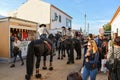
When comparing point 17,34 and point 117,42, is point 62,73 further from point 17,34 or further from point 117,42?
point 17,34

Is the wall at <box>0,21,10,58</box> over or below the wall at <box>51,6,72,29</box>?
below

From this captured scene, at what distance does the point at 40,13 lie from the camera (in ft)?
107

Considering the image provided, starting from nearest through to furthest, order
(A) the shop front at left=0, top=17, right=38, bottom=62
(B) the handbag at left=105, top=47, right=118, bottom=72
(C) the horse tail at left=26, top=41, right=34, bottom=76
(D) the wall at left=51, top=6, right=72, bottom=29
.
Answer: (B) the handbag at left=105, top=47, right=118, bottom=72, (C) the horse tail at left=26, top=41, right=34, bottom=76, (A) the shop front at left=0, top=17, right=38, bottom=62, (D) the wall at left=51, top=6, right=72, bottom=29

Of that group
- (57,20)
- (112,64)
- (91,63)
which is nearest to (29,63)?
(91,63)

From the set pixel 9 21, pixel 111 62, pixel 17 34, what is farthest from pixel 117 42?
pixel 17 34

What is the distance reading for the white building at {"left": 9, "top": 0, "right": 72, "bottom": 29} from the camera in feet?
103

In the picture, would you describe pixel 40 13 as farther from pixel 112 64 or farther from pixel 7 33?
pixel 112 64

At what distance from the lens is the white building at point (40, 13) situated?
103 feet

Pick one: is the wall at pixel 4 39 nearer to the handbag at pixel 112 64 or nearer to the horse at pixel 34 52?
the horse at pixel 34 52

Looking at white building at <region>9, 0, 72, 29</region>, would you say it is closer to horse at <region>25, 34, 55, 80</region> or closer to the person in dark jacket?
horse at <region>25, 34, 55, 80</region>

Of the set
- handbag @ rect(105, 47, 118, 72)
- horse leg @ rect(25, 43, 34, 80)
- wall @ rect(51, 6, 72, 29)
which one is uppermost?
wall @ rect(51, 6, 72, 29)

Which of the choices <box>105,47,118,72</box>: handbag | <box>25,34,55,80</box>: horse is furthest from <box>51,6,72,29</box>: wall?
<box>105,47,118,72</box>: handbag

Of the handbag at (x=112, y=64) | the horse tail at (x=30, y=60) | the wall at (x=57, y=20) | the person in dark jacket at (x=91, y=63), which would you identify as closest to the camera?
the handbag at (x=112, y=64)

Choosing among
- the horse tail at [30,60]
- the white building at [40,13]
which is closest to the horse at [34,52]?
the horse tail at [30,60]
